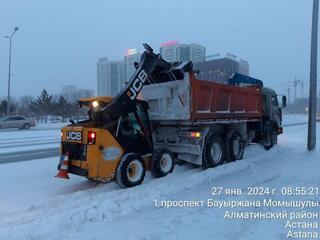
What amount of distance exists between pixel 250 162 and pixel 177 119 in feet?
10.2

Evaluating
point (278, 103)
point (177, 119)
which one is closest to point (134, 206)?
point (177, 119)

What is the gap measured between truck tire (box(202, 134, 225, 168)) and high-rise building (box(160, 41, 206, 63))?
→ 1302 centimetres

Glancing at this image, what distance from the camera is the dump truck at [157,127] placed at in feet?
26.6

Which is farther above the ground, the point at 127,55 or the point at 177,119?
the point at 127,55

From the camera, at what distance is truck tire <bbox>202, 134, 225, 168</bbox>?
10328 mm

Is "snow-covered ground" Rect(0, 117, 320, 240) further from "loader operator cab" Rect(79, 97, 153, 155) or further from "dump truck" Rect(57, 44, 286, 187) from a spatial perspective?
"loader operator cab" Rect(79, 97, 153, 155)

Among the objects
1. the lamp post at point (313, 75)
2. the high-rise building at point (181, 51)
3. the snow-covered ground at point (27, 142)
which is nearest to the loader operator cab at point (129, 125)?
the lamp post at point (313, 75)

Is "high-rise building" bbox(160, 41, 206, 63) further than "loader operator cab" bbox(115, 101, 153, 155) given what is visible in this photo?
Yes

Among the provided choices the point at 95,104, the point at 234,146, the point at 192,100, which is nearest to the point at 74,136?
the point at 95,104

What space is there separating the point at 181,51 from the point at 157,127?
2134 cm

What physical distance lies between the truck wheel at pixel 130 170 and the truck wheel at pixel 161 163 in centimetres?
47

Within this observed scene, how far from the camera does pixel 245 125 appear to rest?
13281 mm

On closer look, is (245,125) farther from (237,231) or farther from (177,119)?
(237,231)

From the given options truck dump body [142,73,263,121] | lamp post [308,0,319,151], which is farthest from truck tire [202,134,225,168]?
lamp post [308,0,319,151]
